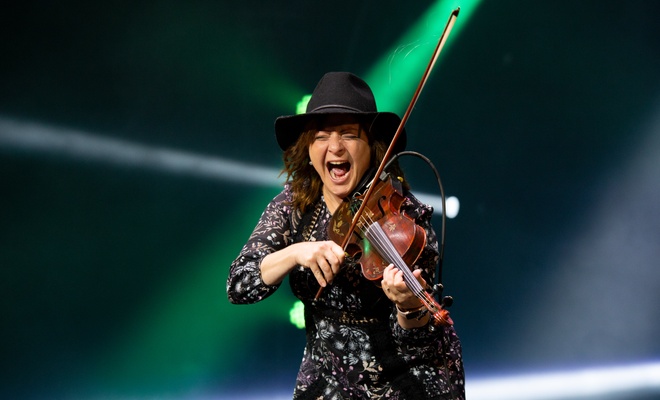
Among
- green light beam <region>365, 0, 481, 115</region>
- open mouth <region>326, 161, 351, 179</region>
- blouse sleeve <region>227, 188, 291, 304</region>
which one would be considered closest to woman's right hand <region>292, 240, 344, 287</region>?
blouse sleeve <region>227, 188, 291, 304</region>

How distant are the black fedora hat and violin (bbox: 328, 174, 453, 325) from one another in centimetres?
24

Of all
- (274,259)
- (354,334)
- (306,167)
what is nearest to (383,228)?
(274,259)

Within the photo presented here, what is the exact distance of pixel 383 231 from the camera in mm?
1679

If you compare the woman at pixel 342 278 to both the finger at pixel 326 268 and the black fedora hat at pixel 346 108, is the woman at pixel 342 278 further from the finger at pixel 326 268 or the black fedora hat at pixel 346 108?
the finger at pixel 326 268

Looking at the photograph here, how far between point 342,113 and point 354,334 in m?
0.59

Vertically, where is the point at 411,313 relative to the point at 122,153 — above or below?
below

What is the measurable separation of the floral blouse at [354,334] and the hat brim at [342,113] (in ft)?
0.65

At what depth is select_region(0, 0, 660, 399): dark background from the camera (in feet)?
11.4

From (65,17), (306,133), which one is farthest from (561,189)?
(65,17)

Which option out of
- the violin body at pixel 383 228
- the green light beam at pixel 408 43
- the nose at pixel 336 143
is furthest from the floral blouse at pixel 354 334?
the green light beam at pixel 408 43

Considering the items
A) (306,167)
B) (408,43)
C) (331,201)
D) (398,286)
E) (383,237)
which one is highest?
(408,43)

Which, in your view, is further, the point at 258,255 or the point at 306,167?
the point at 306,167

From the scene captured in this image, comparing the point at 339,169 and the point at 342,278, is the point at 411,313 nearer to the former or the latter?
the point at 342,278

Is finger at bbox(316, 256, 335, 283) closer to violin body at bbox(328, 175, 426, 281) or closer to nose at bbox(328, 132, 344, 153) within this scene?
violin body at bbox(328, 175, 426, 281)
